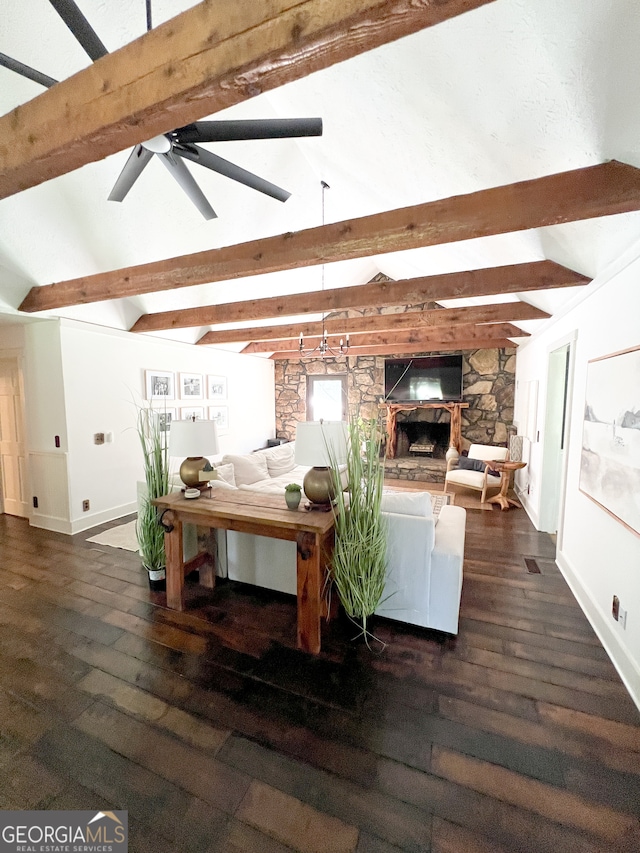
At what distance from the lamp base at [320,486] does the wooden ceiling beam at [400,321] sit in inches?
113

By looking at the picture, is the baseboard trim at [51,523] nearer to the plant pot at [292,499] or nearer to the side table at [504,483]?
the plant pot at [292,499]

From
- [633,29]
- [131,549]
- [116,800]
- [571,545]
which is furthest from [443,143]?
[131,549]

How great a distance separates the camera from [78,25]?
1295 millimetres

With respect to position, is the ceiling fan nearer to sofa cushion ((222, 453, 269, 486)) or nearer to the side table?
sofa cushion ((222, 453, 269, 486))

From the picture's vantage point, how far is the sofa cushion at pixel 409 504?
233 cm

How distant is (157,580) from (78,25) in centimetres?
316

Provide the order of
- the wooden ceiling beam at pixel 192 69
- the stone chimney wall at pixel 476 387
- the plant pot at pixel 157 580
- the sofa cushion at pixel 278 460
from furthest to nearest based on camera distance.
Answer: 1. the stone chimney wall at pixel 476 387
2. the sofa cushion at pixel 278 460
3. the plant pot at pixel 157 580
4. the wooden ceiling beam at pixel 192 69

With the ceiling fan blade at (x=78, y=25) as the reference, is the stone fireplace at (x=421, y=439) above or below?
below

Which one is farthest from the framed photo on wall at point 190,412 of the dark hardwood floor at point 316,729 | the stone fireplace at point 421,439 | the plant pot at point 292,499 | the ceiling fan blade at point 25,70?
the ceiling fan blade at point 25,70

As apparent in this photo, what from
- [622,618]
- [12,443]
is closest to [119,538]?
[12,443]

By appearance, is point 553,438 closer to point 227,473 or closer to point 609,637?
point 609,637

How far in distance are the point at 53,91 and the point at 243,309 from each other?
9.54 feet

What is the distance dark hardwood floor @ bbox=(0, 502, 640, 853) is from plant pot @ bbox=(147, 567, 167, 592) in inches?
8.6

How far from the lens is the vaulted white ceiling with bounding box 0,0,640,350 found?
48.2 inches
